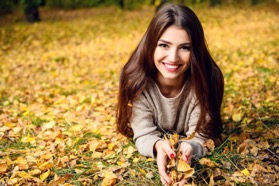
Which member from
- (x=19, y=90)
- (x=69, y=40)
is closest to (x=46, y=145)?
(x=19, y=90)

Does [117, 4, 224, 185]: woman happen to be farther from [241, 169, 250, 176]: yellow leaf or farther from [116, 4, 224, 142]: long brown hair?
[241, 169, 250, 176]: yellow leaf

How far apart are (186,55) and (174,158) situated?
0.61 m

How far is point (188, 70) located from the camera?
213 centimetres

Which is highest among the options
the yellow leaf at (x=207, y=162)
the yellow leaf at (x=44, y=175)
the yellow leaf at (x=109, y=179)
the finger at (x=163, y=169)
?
the finger at (x=163, y=169)

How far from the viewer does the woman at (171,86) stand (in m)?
1.84

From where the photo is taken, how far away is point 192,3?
37.8 ft

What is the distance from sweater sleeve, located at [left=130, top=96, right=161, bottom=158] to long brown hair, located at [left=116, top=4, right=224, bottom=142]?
0.18 feet

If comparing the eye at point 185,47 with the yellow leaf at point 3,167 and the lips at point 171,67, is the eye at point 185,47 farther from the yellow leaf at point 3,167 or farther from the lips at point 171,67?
the yellow leaf at point 3,167

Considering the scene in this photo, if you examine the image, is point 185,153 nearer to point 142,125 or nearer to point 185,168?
point 185,168

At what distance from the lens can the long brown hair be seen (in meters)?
1.84

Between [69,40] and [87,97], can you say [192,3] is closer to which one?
[69,40]

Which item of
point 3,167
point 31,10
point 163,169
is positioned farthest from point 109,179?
point 31,10

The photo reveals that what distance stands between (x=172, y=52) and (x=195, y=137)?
579 mm

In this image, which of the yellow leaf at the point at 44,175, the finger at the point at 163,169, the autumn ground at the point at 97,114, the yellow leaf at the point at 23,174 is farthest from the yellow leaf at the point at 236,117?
the yellow leaf at the point at 23,174
